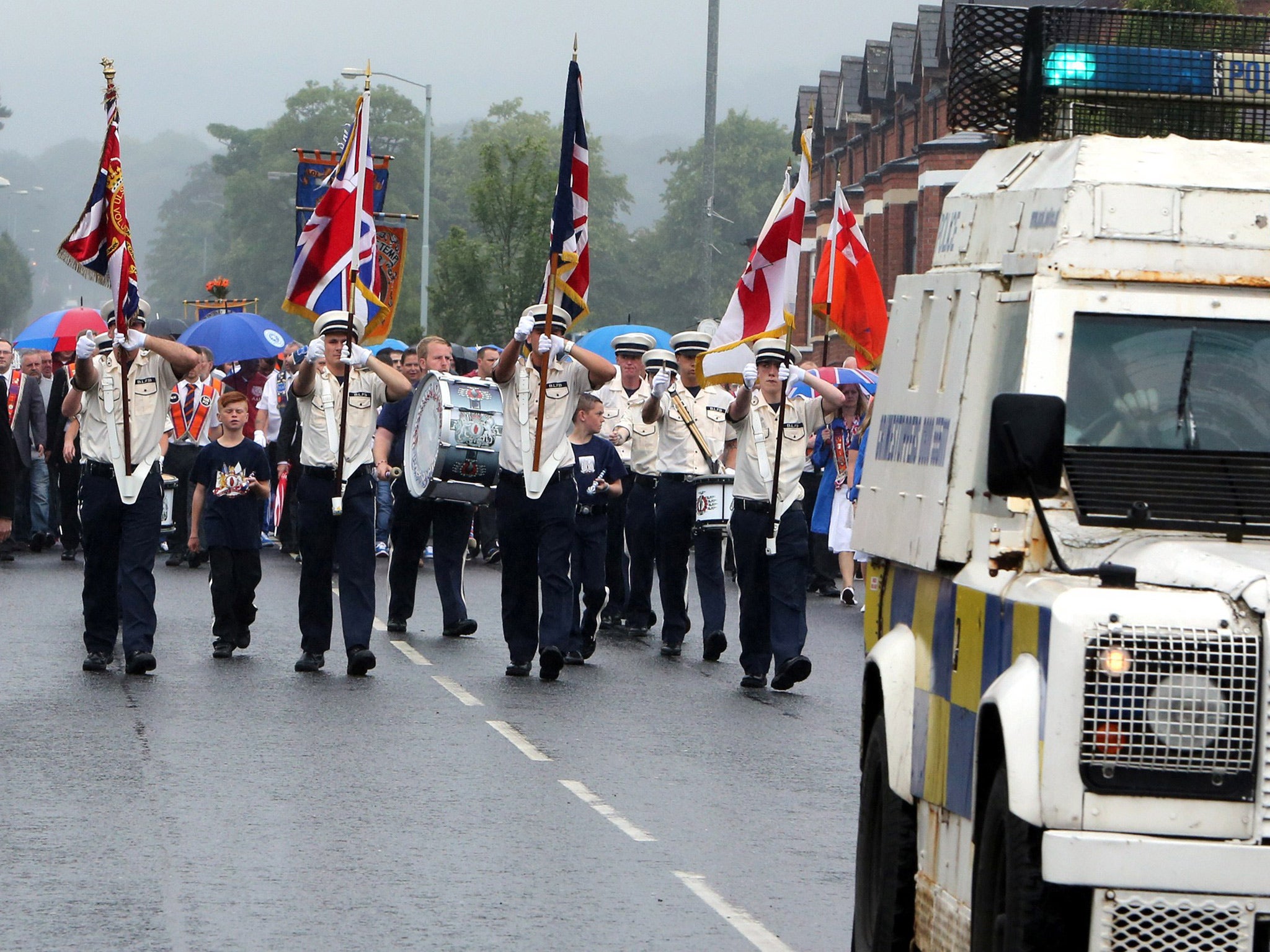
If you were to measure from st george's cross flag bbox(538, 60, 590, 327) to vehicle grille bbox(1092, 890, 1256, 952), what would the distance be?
1040cm

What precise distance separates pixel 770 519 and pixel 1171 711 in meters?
9.64

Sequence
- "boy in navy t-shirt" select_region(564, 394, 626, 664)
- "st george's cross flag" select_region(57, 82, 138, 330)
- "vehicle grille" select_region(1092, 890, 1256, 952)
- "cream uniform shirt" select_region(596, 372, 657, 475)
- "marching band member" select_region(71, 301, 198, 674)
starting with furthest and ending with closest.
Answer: "cream uniform shirt" select_region(596, 372, 657, 475) → "boy in navy t-shirt" select_region(564, 394, 626, 664) → "st george's cross flag" select_region(57, 82, 138, 330) → "marching band member" select_region(71, 301, 198, 674) → "vehicle grille" select_region(1092, 890, 1256, 952)

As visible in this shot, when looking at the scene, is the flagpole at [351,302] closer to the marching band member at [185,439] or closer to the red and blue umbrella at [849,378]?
the red and blue umbrella at [849,378]

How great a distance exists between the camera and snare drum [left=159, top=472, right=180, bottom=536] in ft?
77.4

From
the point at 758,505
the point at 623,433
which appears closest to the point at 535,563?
the point at 758,505

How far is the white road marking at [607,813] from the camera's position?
9341 mm

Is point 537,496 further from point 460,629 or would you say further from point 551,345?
point 460,629

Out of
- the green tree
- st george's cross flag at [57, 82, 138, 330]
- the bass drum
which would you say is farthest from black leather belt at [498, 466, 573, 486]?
the green tree

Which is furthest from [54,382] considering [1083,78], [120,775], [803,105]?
[803,105]

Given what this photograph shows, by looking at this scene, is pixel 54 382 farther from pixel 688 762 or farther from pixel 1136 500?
pixel 1136 500

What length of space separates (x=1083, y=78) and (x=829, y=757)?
18.4 ft

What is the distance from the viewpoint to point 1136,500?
5.88 m

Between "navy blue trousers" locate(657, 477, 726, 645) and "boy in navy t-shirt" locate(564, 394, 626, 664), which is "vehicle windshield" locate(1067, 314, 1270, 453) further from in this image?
"navy blue trousers" locate(657, 477, 726, 645)

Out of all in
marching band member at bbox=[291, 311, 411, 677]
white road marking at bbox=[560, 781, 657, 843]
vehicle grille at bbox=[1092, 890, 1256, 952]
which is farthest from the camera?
marching band member at bbox=[291, 311, 411, 677]
